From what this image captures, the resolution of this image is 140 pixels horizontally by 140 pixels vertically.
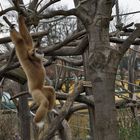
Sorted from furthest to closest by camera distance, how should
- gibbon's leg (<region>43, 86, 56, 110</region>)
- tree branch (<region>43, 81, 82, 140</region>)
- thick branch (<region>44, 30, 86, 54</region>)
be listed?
tree branch (<region>43, 81, 82, 140</region>) < thick branch (<region>44, 30, 86, 54</region>) < gibbon's leg (<region>43, 86, 56, 110</region>)

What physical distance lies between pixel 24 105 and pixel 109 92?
4.44 m

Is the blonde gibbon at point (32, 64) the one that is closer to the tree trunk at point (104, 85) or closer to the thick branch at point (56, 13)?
the thick branch at point (56, 13)

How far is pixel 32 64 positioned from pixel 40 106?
0.29 metres

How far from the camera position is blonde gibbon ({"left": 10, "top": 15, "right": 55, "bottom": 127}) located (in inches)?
110

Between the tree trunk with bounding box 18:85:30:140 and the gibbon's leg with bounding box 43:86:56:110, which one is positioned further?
the tree trunk with bounding box 18:85:30:140

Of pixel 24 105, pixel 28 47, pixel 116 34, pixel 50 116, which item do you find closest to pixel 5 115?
pixel 24 105

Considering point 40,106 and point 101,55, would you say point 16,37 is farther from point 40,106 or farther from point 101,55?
point 101,55

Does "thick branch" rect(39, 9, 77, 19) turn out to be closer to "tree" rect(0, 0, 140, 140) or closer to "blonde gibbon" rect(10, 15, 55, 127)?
"tree" rect(0, 0, 140, 140)

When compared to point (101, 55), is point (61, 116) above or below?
below

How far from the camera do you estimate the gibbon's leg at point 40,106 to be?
2762 mm

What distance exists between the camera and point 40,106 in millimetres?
2883

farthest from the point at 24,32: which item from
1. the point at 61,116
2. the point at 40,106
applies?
the point at 61,116

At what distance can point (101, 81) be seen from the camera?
9.61 ft

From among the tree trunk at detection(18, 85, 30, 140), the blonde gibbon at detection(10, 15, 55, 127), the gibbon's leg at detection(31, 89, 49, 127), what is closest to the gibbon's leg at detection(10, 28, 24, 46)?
the blonde gibbon at detection(10, 15, 55, 127)
